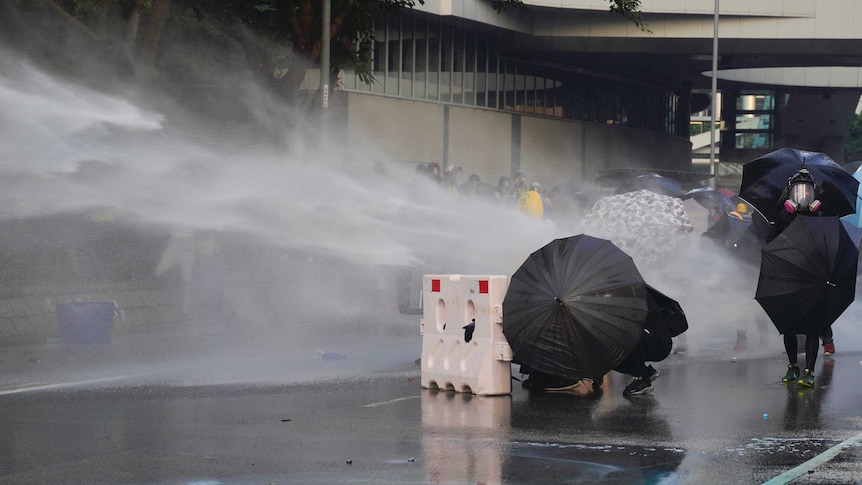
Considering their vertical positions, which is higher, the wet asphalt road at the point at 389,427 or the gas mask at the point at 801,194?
the gas mask at the point at 801,194

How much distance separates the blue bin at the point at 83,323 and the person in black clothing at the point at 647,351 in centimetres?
659

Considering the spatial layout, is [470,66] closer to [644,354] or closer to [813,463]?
[644,354]

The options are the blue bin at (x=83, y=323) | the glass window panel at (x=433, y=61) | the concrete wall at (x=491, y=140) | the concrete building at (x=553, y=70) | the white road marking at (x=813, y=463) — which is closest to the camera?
the white road marking at (x=813, y=463)

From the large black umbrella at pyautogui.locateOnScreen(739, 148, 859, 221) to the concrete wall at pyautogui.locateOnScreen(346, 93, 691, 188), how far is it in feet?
71.8

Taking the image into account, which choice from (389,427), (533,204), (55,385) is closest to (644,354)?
(389,427)

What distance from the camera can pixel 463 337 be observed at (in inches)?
415

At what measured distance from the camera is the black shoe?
1046 centimetres

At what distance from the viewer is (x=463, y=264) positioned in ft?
49.5

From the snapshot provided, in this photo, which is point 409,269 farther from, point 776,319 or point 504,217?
point 776,319

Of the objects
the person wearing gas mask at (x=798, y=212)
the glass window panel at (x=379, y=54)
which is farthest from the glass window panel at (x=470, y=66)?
the person wearing gas mask at (x=798, y=212)

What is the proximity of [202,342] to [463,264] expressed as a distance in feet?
10.3

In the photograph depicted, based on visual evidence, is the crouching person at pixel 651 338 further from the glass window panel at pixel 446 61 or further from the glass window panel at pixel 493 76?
the glass window panel at pixel 493 76

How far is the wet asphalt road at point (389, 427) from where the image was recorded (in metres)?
7.13

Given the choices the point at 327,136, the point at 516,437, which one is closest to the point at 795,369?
the point at 516,437
